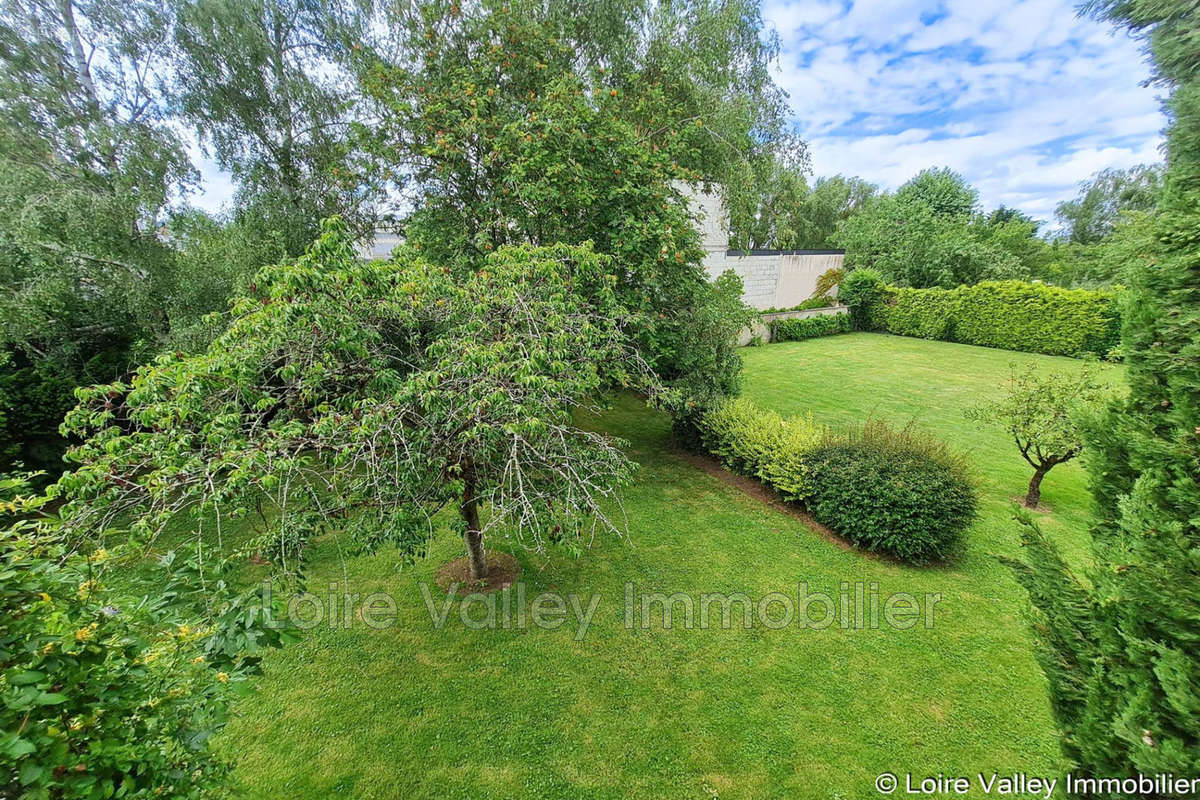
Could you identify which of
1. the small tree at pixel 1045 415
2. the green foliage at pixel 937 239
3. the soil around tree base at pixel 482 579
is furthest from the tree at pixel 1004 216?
the soil around tree base at pixel 482 579

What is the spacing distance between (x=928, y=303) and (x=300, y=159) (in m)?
22.9

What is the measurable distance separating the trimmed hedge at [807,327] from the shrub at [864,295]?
839 mm

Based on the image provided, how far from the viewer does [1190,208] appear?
183 centimetres

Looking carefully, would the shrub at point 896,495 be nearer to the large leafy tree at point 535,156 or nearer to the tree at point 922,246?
the large leafy tree at point 535,156

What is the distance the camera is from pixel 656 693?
11.9ft

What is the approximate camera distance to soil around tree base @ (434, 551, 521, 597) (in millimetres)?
4781

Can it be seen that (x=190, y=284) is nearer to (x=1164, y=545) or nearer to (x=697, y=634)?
(x=697, y=634)

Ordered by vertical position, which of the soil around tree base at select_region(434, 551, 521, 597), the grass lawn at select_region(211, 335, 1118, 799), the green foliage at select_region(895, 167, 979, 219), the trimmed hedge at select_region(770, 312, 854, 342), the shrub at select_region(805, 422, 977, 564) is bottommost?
the grass lawn at select_region(211, 335, 1118, 799)

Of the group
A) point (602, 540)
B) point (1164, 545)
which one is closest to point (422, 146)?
point (602, 540)

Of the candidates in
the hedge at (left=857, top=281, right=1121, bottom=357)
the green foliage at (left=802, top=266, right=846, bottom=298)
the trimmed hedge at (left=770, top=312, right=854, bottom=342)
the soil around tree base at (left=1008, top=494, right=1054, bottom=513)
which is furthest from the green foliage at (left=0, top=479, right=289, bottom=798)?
the green foliage at (left=802, top=266, right=846, bottom=298)

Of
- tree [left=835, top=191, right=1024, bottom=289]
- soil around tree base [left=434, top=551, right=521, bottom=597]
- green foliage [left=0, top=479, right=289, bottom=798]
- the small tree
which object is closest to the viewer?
green foliage [left=0, top=479, right=289, bottom=798]

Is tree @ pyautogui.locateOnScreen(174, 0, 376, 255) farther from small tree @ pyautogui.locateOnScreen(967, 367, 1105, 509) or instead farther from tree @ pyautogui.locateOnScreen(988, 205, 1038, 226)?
tree @ pyautogui.locateOnScreen(988, 205, 1038, 226)

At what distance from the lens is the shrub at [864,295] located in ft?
68.3

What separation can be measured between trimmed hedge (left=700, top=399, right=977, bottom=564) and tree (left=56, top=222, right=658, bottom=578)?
11.8 ft
